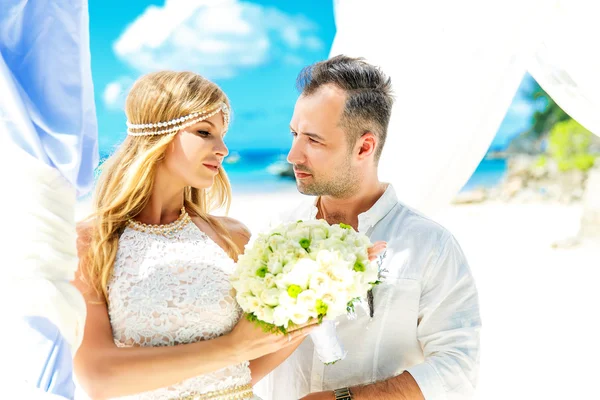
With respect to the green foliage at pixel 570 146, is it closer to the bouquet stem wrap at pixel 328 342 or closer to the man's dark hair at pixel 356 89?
the man's dark hair at pixel 356 89

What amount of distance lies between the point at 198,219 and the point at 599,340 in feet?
18.9

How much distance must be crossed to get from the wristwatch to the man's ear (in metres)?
0.87

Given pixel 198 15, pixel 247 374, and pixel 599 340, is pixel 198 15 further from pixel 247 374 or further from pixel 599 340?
pixel 247 374

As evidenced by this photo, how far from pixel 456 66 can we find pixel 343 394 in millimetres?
1789

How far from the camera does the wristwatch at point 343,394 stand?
A: 2.20 m

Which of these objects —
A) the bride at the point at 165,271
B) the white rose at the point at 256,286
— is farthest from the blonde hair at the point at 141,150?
the white rose at the point at 256,286

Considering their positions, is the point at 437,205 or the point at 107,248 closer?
the point at 107,248

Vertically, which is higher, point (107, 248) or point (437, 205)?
point (437, 205)

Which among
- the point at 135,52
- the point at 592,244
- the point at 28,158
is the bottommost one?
the point at 135,52

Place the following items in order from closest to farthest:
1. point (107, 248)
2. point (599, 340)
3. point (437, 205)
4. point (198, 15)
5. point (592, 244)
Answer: point (107, 248)
point (437, 205)
point (599, 340)
point (592, 244)
point (198, 15)

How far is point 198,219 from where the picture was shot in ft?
7.79

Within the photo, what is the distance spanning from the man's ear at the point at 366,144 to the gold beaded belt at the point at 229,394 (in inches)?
38.0

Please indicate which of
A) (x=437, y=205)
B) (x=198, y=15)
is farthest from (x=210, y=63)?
(x=437, y=205)

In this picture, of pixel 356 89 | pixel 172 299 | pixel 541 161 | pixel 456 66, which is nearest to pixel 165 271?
pixel 172 299
